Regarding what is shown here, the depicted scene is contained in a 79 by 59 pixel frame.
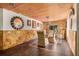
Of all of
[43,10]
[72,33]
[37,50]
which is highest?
[43,10]

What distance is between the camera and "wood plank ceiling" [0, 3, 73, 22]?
222cm

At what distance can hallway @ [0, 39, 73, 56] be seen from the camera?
7.36 ft

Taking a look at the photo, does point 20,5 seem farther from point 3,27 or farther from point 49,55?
point 49,55

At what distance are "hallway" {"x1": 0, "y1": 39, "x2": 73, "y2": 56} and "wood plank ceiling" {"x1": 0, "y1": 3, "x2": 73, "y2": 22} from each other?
0.41 metres

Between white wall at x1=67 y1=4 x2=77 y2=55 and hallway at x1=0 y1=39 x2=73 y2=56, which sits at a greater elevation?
white wall at x1=67 y1=4 x2=77 y2=55

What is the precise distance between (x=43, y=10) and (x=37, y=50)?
2.21ft

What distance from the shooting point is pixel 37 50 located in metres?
2.28

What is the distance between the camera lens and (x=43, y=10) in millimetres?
2256

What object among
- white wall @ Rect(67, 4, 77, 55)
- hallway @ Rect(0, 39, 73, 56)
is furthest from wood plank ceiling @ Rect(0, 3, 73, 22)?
hallway @ Rect(0, 39, 73, 56)

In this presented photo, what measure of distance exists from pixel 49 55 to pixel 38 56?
0.19 meters

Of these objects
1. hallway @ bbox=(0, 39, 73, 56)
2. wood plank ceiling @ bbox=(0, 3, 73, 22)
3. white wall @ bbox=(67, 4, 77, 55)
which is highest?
wood plank ceiling @ bbox=(0, 3, 73, 22)

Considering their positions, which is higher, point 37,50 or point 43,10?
point 43,10

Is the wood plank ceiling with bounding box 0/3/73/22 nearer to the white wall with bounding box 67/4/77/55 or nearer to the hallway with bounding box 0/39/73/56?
the white wall with bounding box 67/4/77/55

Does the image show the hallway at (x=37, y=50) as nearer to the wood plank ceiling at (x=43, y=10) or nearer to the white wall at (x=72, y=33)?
the white wall at (x=72, y=33)
